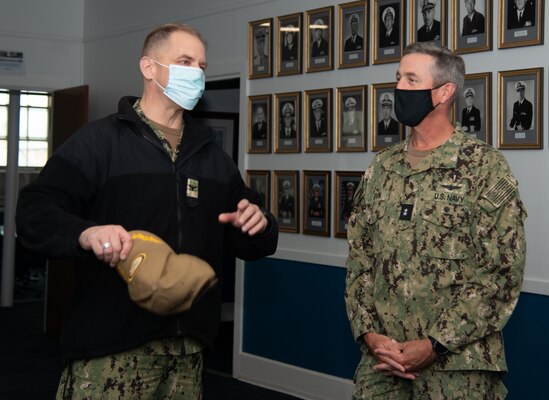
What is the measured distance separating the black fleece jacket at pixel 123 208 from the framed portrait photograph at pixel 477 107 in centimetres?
236

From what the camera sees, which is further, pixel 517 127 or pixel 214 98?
pixel 214 98

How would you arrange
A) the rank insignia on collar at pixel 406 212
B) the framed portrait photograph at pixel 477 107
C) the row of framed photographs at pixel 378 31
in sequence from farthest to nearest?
1. the framed portrait photograph at pixel 477 107
2. the row of framed photographs at pixel 378 31
3. the rank insignia on collar at pixel 406 212

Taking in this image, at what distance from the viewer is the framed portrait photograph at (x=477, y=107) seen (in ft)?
15.3

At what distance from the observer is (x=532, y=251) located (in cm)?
445

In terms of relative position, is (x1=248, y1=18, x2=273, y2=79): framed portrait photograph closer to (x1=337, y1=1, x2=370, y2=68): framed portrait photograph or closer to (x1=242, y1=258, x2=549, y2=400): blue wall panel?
(x1=337, y1=1, x2=370, y2=68): framed portrait photograph

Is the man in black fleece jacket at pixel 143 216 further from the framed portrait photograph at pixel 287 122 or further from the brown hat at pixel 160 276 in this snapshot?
the framed portrait photograph at pixel 287 122

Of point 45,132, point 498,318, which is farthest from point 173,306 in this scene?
point 45,132

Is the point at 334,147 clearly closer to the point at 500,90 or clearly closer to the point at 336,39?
the point at 336,39

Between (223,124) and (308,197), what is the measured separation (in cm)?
254

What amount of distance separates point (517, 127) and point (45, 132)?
7322mm

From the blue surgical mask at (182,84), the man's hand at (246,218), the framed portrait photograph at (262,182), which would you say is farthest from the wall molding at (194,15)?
the man's hand at (246,218)

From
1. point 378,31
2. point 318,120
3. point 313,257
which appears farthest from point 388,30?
point 313,257

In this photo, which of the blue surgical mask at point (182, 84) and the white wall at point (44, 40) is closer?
the blue surgical mask at point (182, 84)

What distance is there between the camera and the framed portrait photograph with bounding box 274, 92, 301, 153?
601cm
